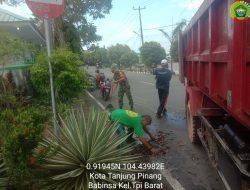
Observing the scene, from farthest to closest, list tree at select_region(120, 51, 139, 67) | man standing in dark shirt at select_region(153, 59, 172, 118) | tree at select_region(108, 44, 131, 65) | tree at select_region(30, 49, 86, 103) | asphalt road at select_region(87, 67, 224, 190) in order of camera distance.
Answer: tree at select_region(108, 44, 131, 65), tree at select_region(120, 51, 139, 67), man standing in dark shirt at select_region(153, 59, 172, 118), tree at select_region(30, 49, 86, 103), asphalt road at select_region(87, 67, 224, 190)

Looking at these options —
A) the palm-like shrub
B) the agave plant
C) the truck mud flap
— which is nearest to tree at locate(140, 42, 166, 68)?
the truck mud flap

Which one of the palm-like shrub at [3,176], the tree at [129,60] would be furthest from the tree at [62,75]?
the tree at [129,60]

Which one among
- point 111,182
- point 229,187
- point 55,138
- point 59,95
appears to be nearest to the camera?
point 229,187

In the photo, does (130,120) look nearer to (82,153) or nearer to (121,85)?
(82,153)

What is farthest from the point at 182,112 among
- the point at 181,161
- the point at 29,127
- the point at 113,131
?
the point at 29,127

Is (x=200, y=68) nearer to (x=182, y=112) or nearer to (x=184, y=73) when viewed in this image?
(x=184, y=73)

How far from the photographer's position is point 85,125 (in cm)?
422

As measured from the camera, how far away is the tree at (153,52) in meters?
45.8

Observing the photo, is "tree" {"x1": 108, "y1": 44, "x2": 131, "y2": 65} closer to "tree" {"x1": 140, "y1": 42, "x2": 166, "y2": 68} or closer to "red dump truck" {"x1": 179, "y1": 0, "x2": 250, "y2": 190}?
"tree" {"x1": 140, "y1": 42, "x2": 166, "y2": 68}

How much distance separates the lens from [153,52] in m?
46.1

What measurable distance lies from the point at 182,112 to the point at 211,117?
4935 millimetres

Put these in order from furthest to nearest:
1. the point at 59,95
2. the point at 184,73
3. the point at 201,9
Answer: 1. the point at 184,73
2. the point at 59,95
3. the point at 201,9

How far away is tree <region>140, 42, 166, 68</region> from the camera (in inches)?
1801

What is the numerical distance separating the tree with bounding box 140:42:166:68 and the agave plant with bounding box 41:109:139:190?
42.0 meters
